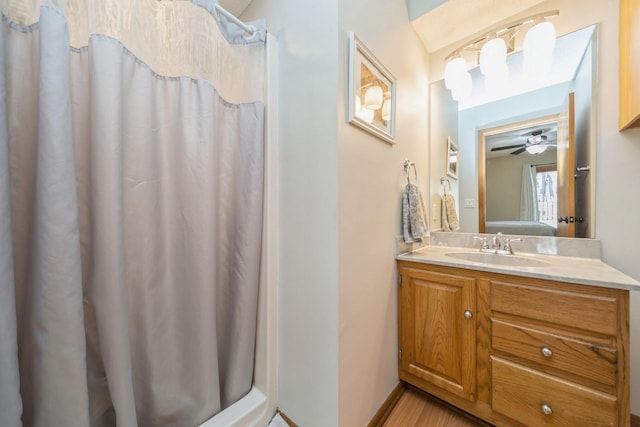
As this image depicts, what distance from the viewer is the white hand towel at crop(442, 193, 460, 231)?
5.47ft

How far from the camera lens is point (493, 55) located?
134 cm

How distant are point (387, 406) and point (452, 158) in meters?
1.65

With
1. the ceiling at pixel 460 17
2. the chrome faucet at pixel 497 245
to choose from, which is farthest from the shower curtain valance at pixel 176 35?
the chrome faucet at pixel 497 245

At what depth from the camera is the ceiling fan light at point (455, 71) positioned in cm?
148

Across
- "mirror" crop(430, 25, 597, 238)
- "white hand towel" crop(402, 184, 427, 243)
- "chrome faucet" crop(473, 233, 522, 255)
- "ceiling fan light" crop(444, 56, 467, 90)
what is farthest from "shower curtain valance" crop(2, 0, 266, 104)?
"chrome faucet" crop(473, 233, 522, 255)

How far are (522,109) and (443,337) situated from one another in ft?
4.79

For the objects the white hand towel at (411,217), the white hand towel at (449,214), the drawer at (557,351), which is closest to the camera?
the drawer at (557,351)

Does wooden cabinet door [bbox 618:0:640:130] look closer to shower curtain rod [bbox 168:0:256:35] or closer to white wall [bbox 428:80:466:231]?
white wall [bbox 428:80:466:231]

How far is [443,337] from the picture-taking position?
45.1 inches

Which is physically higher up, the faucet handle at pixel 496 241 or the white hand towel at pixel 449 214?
the white hand towel at pixel 449 214

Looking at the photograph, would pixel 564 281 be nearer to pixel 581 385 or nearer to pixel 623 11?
pixel 581 385

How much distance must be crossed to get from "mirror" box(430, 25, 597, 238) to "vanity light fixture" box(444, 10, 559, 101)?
0.11m

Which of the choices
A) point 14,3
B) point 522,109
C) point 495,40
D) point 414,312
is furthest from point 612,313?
point 14,3

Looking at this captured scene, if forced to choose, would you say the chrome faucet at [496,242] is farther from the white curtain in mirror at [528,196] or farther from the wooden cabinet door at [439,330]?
the wooden cabinet door at [439,330]
